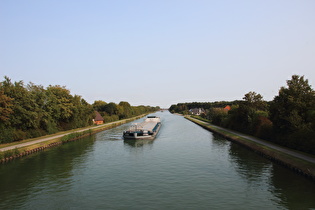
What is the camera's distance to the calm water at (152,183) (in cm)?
1764

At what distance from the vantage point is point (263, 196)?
18953mm

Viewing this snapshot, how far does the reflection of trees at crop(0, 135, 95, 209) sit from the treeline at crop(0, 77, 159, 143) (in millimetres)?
8519

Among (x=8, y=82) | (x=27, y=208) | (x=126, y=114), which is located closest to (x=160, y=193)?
(x=27, y=208)

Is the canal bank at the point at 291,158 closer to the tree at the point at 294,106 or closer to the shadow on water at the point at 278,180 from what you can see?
the shadow on water at the point at 278,180

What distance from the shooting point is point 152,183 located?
21922 millimetres

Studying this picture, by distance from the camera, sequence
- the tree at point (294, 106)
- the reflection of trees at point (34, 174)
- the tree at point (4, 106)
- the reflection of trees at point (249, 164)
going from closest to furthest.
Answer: the reflection of trees at point (34, 174), the reflection of trees at point (249, 164), the tree at point (294, 106), the tree at point (4, 106)

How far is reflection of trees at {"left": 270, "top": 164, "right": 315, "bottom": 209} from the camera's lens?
57.3 ft

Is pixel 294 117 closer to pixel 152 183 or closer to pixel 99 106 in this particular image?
pixel 152 183

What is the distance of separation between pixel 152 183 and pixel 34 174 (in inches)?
515

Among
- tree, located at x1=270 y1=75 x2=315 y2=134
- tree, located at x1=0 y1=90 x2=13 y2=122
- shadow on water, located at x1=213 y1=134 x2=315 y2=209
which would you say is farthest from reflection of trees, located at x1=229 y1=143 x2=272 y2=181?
tree, located at x1=0 y1=90 x2=13 y2=122

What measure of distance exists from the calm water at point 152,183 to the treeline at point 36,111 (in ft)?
34.1

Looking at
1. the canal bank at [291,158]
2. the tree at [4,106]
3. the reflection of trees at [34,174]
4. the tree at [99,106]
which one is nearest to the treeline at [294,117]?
the canal bank at [291,158]

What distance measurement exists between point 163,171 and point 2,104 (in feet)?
91.4

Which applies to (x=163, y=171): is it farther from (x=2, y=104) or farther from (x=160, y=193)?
(x=2, y=104)
